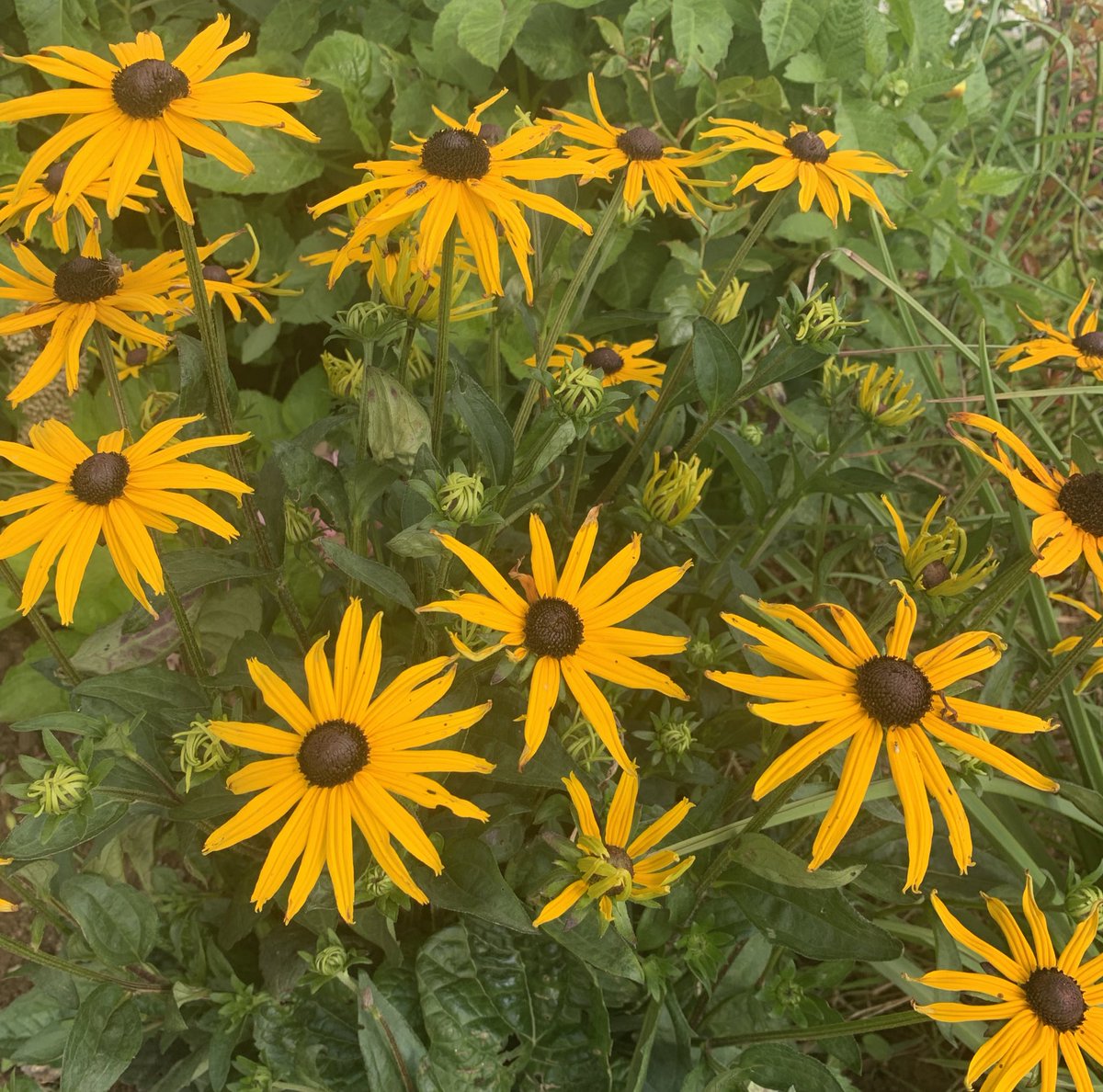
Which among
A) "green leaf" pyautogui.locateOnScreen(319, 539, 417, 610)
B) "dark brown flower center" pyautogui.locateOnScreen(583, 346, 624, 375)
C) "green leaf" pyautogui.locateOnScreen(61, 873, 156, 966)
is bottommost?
"green leaf" pyautogui.locateOnScreen(61, 873, 156, 966)

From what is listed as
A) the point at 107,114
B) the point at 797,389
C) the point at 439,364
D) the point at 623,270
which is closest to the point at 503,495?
the point at 439,364

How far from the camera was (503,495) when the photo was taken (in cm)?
84

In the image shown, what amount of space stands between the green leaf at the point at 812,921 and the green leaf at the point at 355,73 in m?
1.30

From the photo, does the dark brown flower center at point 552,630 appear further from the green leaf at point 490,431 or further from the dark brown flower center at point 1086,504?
the dark brown flower center at point 1086,504

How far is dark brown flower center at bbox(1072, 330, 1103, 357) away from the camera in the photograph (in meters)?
1.08

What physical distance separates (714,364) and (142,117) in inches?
21.9

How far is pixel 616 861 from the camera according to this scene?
78 centimetres

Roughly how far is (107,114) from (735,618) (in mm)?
636

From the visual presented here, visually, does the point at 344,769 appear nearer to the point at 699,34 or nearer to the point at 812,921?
the point at 812,921

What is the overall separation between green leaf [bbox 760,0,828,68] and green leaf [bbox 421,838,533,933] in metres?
1.27

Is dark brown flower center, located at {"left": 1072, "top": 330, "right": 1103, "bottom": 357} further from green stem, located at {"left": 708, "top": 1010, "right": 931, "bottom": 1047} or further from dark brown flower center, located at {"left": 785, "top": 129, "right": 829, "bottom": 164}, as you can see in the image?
green stem, located at {"left": 708, "top": 1010, "right": 931, "bottom": 1047}

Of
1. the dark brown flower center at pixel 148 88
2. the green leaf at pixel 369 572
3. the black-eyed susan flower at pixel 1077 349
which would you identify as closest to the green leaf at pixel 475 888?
the green leaf at pixel 369 572

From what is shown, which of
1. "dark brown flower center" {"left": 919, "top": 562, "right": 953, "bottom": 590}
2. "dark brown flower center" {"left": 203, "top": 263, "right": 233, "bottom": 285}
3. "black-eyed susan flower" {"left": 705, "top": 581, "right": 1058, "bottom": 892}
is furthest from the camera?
"dark brown flower center" {"left": 203, "top": 263, "right": 233, "bottom": 285}

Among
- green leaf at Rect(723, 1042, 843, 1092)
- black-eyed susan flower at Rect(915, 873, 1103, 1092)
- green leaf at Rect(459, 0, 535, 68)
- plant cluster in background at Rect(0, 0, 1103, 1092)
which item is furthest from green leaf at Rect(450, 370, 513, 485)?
green leaf at Rect(459, 0, 535, 68)
